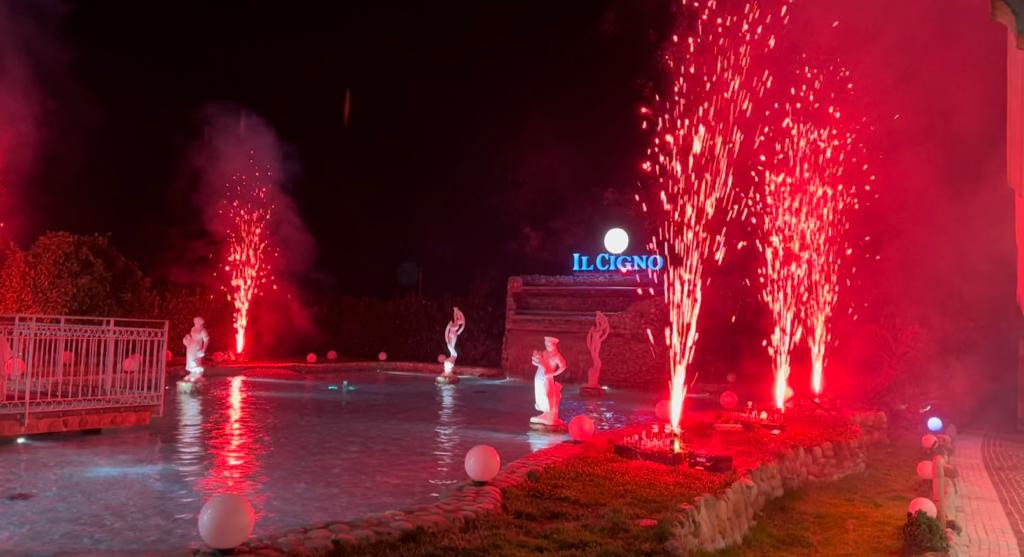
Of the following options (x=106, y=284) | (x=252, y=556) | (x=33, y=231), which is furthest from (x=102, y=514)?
(x=33, y=231)

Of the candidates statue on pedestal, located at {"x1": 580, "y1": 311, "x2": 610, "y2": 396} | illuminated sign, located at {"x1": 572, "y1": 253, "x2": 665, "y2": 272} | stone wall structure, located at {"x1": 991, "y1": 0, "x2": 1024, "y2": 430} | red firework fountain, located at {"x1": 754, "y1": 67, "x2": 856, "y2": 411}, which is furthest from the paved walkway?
illuminated sign, located at {"x1": 572, "y1": 253, "x2": 665, "y2": 272}

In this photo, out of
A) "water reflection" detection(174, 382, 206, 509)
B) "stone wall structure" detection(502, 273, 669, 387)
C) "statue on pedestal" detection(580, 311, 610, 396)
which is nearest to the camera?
"water reflection" detection(174, 382, 206, 509)

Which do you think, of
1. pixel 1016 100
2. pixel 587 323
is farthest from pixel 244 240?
pixel 1016 100

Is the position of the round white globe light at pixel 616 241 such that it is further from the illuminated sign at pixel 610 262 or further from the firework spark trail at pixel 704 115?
the firework spark trail at pixel 704 115

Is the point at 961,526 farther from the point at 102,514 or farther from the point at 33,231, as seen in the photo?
the point at 33,231

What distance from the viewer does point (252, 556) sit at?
6.55 m

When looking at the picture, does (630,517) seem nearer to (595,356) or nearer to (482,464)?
(482,464)

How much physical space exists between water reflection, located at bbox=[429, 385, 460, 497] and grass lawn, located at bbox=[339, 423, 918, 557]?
109 centimetres

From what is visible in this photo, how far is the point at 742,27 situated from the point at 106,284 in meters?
18.9

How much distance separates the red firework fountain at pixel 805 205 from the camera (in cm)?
1897

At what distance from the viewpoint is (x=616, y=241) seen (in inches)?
1393

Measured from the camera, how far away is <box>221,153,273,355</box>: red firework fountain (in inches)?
1280

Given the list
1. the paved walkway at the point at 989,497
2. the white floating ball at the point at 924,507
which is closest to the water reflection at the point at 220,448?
the white floating ball at the point at 924,507

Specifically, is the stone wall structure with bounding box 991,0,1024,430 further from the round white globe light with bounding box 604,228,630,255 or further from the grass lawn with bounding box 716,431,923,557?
the round white globe light with bounding box 604,228,630,255
